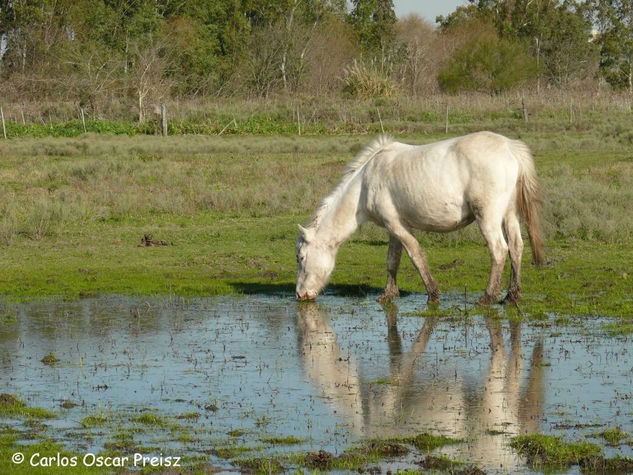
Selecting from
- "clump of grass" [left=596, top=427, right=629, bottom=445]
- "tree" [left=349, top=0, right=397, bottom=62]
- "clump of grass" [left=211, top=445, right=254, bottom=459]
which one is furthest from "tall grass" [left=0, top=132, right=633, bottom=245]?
"tree" [left=349, top=0, right=397, bottom=62]

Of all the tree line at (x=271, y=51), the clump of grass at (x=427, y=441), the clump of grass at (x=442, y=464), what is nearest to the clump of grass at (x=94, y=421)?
the clump of grass at (x=427, y=441)

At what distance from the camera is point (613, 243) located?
53.0 ft

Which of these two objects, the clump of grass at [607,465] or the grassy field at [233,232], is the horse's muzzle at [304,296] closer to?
the grassy field at [233,232]

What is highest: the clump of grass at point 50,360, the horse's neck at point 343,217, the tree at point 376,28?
the tree at point 376,28

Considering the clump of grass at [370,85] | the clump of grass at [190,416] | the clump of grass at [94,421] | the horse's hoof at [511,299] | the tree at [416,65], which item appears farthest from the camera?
the tree at [416,65]

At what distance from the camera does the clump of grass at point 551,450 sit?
6297 millimetres

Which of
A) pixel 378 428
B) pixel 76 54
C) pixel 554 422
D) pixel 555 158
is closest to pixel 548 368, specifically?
pixel 554 422

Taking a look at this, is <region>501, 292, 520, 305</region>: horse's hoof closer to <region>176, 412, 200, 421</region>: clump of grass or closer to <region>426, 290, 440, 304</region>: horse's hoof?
<region>426, 290, 440, 304</region>: horse's hoof

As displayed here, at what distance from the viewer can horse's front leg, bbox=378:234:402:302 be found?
12.4 m

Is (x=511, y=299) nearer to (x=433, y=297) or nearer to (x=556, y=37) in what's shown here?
(x=433, y=297)

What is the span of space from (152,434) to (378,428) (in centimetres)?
155

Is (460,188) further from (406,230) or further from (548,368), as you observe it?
(548,368)

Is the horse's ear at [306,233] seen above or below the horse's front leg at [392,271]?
above

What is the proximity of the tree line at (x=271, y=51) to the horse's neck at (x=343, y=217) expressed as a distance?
36149mm
